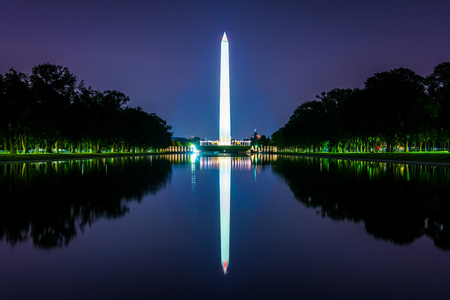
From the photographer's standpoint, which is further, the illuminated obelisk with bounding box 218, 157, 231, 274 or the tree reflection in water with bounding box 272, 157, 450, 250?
the tree reflection in water with bounding box 272, 157, 450, 250

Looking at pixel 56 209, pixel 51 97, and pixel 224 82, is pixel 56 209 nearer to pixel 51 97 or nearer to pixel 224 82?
pixel 51 97

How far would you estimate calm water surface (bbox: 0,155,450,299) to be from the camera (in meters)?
5.20

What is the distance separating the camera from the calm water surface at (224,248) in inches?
205

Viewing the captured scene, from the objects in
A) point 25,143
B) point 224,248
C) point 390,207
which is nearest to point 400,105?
point 390,207

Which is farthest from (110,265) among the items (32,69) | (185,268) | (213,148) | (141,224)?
(213,148)

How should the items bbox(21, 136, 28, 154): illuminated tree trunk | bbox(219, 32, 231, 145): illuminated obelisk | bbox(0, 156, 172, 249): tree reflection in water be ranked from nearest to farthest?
bbox(0, 156, 172, 249): tree reflection in water → bbox(21, 136, 28, 154): illuminated tree trunk → bbox(219, 32, 231, 145): illuminated obelisk

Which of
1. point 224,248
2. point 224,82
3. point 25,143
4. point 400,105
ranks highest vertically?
point 224,82

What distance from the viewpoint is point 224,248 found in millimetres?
7137

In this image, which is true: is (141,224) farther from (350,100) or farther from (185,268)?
(350,100)

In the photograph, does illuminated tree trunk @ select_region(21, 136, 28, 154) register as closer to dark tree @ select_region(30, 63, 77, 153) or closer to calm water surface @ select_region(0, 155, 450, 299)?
dark tree @ select_region(30, 63, 77, 153)

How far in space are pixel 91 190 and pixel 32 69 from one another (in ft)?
168

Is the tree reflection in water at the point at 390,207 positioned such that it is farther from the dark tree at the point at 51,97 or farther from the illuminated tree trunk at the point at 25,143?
the illuminated tree trunk at the point at 25,143

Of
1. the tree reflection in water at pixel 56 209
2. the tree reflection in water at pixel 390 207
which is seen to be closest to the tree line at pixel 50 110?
the tree reflection in water at pixel 56 209

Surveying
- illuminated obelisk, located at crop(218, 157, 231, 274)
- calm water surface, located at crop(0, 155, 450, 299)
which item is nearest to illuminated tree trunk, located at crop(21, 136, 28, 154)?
calm water surface, located at crop(0, 155, 450, 299)
